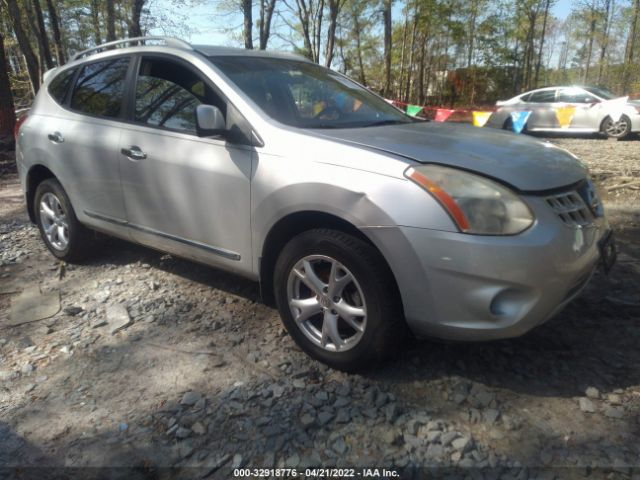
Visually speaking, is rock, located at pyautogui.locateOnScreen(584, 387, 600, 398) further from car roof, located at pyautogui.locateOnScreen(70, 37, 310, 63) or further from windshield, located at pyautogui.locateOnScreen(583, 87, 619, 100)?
windshield, located at pyautogui.locateOnScreen(583, 87, 619, 100)

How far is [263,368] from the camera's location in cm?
271

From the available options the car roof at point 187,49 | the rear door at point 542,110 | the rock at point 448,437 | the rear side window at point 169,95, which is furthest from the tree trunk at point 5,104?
the rear door at point 542,110

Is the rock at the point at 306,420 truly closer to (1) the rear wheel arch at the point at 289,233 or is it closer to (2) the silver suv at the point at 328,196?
(2) the silver suv at the point at 328,196

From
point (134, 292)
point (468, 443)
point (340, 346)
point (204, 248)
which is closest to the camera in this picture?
point (468, 443)

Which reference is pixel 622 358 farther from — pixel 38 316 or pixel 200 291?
pixel 38 316

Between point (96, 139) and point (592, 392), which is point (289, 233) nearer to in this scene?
point (592, 392)

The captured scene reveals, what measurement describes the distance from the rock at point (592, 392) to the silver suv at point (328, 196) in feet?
1.54

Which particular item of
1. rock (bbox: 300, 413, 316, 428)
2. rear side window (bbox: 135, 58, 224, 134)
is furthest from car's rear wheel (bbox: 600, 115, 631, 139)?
rock (bbox: 300, 413, 316, 428)

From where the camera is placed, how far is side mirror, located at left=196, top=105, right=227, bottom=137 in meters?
2.64

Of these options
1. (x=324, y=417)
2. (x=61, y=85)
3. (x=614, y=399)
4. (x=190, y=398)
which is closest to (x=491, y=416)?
(x=614, y=399)

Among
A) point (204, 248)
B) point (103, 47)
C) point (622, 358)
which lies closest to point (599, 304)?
point (622, 358)

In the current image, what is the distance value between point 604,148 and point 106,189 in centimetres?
1067

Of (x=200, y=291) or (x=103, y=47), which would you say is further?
(x=103, y=47)

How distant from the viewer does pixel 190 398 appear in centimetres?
247
